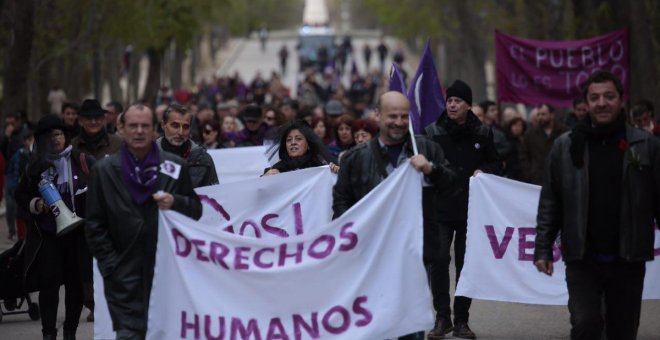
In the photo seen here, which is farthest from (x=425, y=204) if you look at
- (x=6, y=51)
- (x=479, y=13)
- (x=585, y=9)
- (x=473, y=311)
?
(x=479, y=13)

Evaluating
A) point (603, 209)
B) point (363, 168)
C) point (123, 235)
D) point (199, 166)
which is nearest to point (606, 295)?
point (603, 209)

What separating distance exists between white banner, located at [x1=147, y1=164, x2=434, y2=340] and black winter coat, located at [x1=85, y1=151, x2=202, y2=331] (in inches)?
6.1

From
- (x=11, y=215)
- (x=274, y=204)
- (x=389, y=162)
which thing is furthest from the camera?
(x=11, y=215)

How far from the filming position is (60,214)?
1078 cm

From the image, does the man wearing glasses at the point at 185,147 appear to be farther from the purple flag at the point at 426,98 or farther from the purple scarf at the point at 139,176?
the purple scarf at the point at 139,176

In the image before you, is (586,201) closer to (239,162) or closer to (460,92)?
(460,92)

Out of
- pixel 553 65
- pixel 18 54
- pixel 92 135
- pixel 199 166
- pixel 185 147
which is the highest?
pixel 18 54

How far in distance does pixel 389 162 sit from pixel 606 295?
4.51ft

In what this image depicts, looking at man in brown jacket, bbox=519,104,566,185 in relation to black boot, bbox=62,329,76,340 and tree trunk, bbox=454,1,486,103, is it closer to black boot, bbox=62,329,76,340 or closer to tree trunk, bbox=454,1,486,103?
black boot, bbox=62,329,76,340

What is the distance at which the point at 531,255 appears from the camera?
11945 millimetres

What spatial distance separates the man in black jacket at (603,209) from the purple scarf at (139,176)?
203cm

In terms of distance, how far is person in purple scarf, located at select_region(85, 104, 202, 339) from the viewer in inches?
334

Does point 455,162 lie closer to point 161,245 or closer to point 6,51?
point 161,245

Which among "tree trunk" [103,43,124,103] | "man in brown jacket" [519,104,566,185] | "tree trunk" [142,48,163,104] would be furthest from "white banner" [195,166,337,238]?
"tree trunk" [142,48,163,104]
